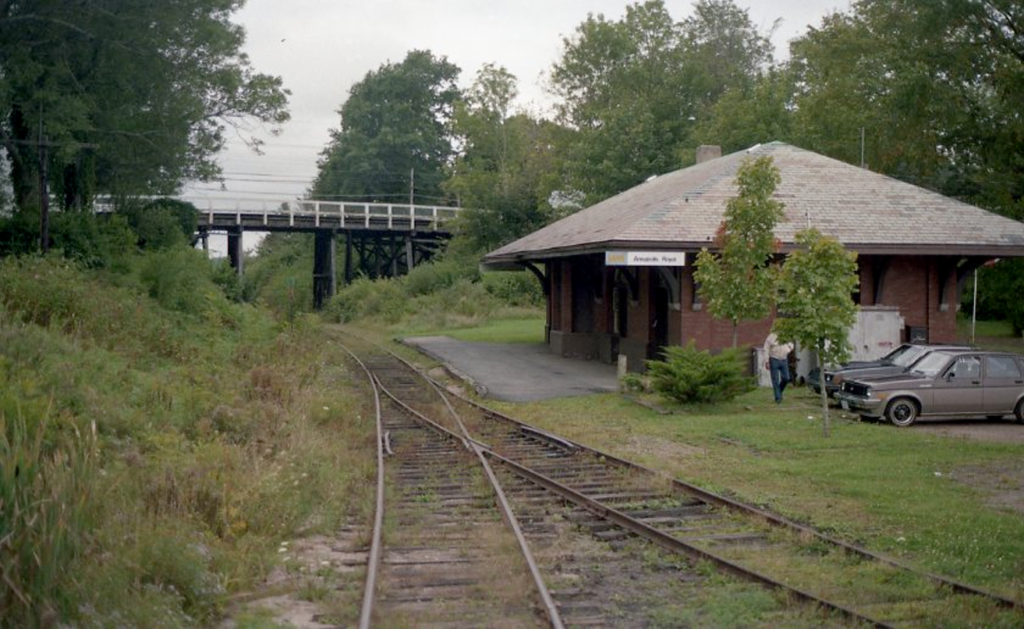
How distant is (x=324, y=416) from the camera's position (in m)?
17.8

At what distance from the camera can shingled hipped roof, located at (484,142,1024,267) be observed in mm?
24953

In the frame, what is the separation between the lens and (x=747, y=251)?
2156cm

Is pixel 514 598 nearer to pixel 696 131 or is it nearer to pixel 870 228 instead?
pixel 870 228

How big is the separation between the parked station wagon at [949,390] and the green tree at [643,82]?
3374 cm

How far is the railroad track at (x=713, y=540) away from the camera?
776cm

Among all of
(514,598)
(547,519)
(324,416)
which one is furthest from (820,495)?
(324,416)

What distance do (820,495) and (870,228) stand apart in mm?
15064

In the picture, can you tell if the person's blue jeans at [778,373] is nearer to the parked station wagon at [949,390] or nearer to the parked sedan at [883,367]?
the parked sedan at [883,367]

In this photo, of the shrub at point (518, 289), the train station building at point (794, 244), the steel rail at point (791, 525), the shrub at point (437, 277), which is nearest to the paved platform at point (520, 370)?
the train station building at point (794, 244)

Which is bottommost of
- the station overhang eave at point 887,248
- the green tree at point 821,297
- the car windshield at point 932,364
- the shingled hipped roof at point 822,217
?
the car windshield at point 932,364

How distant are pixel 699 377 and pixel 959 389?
4.58 metres

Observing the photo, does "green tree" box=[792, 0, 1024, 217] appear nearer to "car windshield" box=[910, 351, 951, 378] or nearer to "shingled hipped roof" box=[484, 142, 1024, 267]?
"shingled hipped roof" box=[484, 142, 1024, 267]

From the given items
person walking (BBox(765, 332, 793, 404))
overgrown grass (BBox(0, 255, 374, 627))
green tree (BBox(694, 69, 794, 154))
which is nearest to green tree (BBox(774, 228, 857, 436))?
person walking (BBox(765, 332, 793, 404))

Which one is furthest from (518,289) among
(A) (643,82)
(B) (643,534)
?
(B) (643,534)
